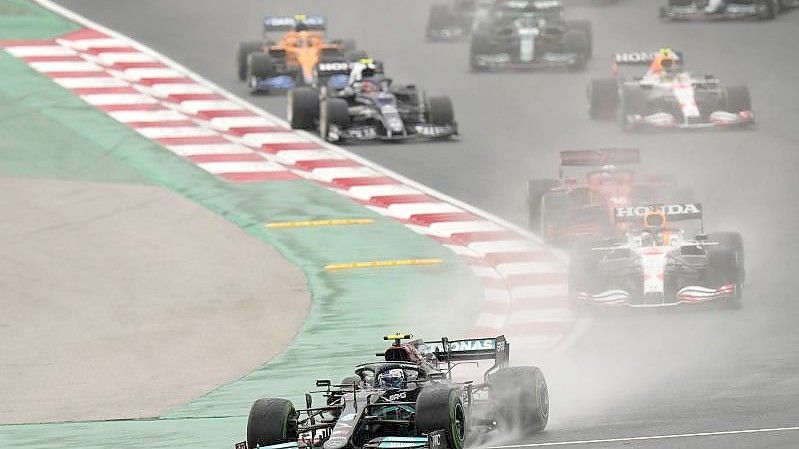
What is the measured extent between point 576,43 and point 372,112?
7.02 meters

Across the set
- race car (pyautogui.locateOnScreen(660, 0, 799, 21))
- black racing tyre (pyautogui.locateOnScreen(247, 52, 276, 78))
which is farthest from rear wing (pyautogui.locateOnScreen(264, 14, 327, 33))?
race car (pyautogui.locateOnScreen(660, 0, 799, 21))

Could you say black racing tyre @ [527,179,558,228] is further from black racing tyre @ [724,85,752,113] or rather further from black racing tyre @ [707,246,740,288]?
black racing tyre @ [724,85,752,113]

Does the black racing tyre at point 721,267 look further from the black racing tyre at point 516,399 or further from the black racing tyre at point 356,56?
the black racing tyre at point 356,56

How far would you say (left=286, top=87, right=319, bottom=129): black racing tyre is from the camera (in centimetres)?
3769

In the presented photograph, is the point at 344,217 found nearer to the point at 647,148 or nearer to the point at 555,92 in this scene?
the point at 647,148

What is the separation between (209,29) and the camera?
47.8 m

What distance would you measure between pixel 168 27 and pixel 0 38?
4.66 metres

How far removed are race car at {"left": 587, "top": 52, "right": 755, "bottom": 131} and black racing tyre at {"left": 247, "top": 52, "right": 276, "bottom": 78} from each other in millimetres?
7244

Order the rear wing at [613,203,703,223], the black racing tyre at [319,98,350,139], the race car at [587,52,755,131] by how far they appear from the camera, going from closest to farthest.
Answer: the rear wing at [613,203,703,223]
the black racing tyre at [319,98,350,139]
the race car at [587,52,755,131]

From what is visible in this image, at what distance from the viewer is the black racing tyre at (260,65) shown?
1601 inches

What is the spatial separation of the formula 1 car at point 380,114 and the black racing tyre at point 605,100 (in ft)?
9.73

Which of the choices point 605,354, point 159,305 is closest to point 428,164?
point 159,305

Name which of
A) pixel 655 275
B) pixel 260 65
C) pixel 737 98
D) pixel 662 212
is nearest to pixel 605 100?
pixel 737 98

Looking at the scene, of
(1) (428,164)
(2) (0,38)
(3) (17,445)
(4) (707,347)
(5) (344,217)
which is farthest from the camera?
(2) (0,38)
